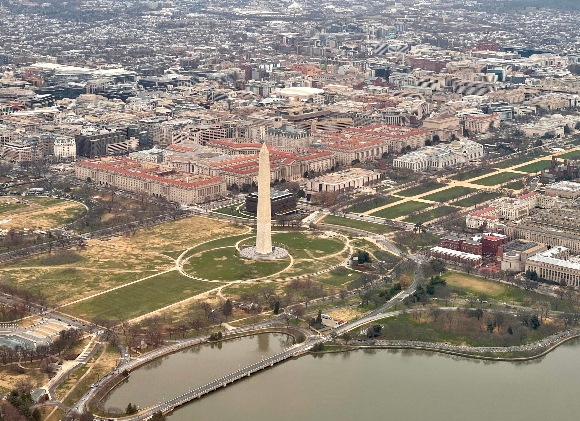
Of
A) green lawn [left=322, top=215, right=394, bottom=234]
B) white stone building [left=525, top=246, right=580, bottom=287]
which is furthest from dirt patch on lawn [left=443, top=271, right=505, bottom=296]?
green lawn [left=322, top=215, right=394, bottom=234]

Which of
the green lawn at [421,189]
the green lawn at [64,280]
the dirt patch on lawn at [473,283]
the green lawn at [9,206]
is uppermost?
the green lawn at [64,280]

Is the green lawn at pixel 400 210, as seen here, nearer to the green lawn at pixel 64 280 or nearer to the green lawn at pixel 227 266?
the green lawn at pixel 227 266

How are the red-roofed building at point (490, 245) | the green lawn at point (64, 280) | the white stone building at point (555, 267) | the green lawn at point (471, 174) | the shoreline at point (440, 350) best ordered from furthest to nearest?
the green lawn at point (471, 174), the red-roofed building at point (490, 245), the white stone building at point (555, 267), the green lawn at point (64, 280), the shoreline at point (440, 350)

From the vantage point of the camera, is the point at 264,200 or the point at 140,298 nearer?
the point at 140,298

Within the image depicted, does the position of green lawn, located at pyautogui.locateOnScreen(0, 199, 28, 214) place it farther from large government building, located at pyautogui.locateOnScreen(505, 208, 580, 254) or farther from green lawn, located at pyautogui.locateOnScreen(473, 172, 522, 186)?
green lawn, located at pyautogui.locateOnScreen(473, 172, 522, 186)

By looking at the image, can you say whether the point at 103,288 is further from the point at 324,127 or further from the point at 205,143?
the point at 324,127

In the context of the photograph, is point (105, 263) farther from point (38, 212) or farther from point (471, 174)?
point (471, 174)

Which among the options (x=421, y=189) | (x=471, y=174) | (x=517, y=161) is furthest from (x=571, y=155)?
(x=421, y=189)

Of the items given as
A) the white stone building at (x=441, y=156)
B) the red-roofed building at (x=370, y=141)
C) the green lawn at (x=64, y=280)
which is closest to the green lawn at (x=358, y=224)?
the green lawn at (x=64, y=280)
